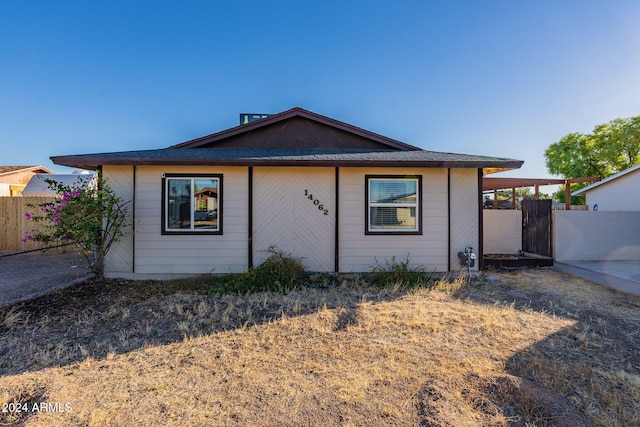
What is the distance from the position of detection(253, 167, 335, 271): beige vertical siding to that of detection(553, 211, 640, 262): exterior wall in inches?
291

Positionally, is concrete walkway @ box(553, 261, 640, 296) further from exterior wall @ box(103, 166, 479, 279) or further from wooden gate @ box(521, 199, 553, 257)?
exterior wall @ box(103, 166, 479, 279)

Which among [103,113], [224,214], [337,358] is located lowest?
[337,358]

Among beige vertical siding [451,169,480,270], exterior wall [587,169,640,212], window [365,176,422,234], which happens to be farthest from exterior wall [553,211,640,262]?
window [365,176,422,234]

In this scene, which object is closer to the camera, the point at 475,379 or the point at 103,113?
the point at 475,379

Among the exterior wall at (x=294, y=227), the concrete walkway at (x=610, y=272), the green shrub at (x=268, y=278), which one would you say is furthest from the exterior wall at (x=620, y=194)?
the green shrub at (x=268, y=278)

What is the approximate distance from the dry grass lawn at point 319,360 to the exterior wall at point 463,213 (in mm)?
1659

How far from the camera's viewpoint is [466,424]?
2.01m

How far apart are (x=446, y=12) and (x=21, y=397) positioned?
12.2m

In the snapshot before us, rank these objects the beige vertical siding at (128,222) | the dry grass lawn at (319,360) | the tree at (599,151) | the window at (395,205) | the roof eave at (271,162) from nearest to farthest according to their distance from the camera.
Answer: the dry grass lawn at (319,360), the roof eave at (271,162), the beige vertical siding at (128,222), the window at (395,205), the tree at (599,151)

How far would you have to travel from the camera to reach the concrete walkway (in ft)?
19.4

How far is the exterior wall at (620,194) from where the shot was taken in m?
11.5

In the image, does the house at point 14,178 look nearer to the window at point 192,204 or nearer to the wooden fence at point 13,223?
the wooden fence at point 13,223

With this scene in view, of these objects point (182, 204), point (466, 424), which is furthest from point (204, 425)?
point (182, 204)

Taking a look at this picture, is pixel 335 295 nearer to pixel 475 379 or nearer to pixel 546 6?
pixel 475 379
